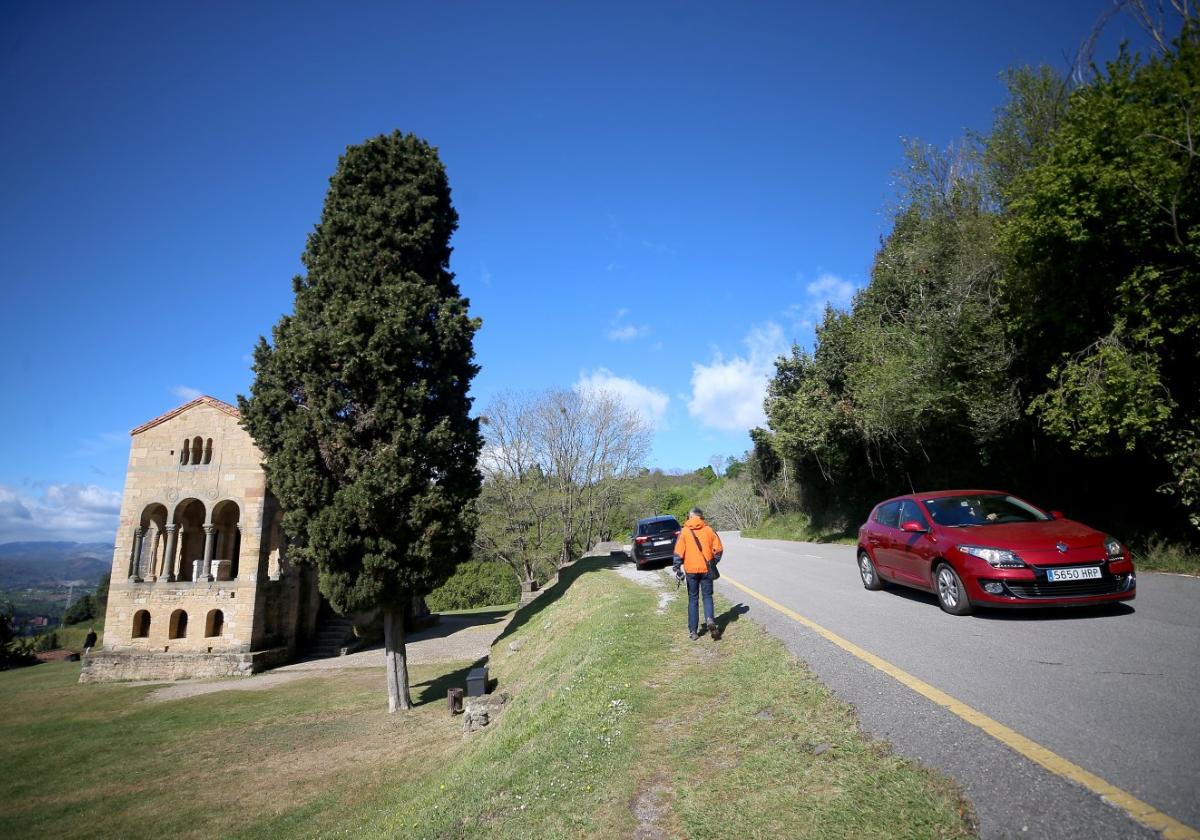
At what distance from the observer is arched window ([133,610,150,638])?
2423 centimetres

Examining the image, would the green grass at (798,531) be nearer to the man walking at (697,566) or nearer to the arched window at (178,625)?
the man walking at (697,566)

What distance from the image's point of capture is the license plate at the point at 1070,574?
645 centimetres

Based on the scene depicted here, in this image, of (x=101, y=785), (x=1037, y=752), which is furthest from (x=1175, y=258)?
(x=101, y=785)

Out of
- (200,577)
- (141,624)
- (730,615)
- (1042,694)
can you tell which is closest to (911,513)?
(730,615)

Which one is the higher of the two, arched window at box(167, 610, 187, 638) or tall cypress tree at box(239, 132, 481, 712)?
tall cypress tree at box(239, 132, 481, 712)

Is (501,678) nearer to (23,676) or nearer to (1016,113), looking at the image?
(1016,113)

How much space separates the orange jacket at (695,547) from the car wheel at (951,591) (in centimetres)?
288

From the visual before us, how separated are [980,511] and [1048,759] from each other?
18.2 feet

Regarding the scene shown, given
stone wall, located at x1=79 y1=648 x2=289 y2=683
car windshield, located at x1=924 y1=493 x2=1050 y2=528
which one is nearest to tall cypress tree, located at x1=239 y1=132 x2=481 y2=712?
car windshield, located at x1=924 y1=493 x2=1050 y2=528

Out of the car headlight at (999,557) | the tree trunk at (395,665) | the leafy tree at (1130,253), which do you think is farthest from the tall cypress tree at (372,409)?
the leafy tree at (1130,253)

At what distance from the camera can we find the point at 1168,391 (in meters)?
10.3

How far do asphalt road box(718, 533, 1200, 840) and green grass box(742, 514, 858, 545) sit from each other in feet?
57.1

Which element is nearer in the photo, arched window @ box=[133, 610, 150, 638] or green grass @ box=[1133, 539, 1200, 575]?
green grass @ box=[1133, 539, 1200, 575]

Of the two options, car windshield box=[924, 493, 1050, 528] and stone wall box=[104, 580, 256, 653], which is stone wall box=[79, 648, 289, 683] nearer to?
stone wall box=[104, 580, 256, 653]
